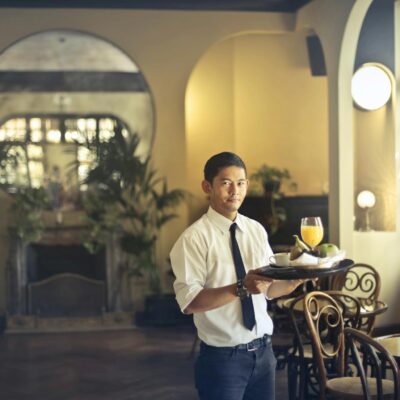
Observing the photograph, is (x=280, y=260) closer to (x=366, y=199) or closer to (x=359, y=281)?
(x=359, y=281)

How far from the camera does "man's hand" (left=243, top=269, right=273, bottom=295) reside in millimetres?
2879

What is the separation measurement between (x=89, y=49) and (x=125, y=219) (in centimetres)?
185

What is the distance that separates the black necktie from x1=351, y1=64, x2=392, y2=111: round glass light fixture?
534 centimetres

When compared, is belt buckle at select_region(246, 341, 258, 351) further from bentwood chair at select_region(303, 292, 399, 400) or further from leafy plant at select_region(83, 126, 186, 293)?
leafy plant at select_region(83, 126, 186, 293)

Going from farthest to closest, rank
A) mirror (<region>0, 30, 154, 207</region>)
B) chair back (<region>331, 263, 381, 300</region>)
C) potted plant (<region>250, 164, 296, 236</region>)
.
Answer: potted plant (<region>250, 164, 296, 236</region>)
mirror (<region>0, 30, 154, 207</region>)
chair back (<region>331, 263, 381, 300</region>)

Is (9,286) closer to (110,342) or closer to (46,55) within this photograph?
(110,342)

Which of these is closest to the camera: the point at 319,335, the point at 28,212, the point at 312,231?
the point at 312,231

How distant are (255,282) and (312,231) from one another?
3.77 ft

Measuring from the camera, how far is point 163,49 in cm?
925

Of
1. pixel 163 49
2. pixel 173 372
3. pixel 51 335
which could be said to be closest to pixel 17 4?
pixel 163 49

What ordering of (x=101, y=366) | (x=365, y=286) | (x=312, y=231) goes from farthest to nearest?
(x=365, y=286), (x=101, y=366), (x=312, y=231)

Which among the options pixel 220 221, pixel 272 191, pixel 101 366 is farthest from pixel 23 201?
pixel 220 221

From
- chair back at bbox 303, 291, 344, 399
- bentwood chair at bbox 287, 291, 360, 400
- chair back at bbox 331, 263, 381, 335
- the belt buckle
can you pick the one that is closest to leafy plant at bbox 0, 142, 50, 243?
chair back at bbox 331, 263, 381, 335

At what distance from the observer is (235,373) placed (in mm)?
2959
